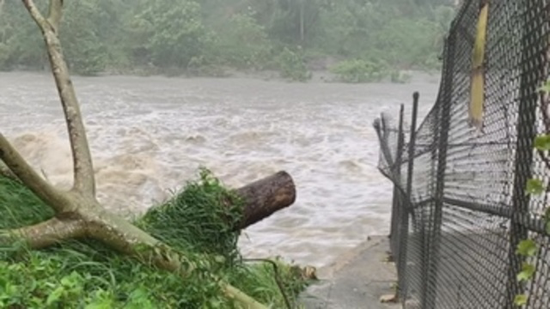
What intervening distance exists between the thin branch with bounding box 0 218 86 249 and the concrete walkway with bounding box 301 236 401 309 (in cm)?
195

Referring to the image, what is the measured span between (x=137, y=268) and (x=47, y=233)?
1.27 feet

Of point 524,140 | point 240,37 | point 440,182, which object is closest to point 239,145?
point 440,182

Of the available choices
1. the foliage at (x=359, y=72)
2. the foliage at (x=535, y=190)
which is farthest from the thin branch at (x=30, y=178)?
the foliage at (x=359, y=72)

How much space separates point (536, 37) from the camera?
69.8 inches

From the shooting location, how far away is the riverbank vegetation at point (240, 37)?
36625 mm

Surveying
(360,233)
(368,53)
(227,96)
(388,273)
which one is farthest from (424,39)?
(388,273)

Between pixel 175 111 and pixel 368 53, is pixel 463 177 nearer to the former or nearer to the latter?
pixel 175 111

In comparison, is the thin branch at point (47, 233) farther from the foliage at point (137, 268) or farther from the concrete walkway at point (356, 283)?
the concrete walkway at point (356, 283)

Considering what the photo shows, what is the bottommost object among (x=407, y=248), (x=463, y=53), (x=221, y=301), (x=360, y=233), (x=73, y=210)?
(x=360, y=233)

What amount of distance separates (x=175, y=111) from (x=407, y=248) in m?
17.9

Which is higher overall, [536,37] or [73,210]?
[536,37]

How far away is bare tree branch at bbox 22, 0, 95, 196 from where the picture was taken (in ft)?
11.0

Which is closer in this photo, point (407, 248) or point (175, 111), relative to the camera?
point (407, 248)

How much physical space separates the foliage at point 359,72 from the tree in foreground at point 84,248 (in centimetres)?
3272
